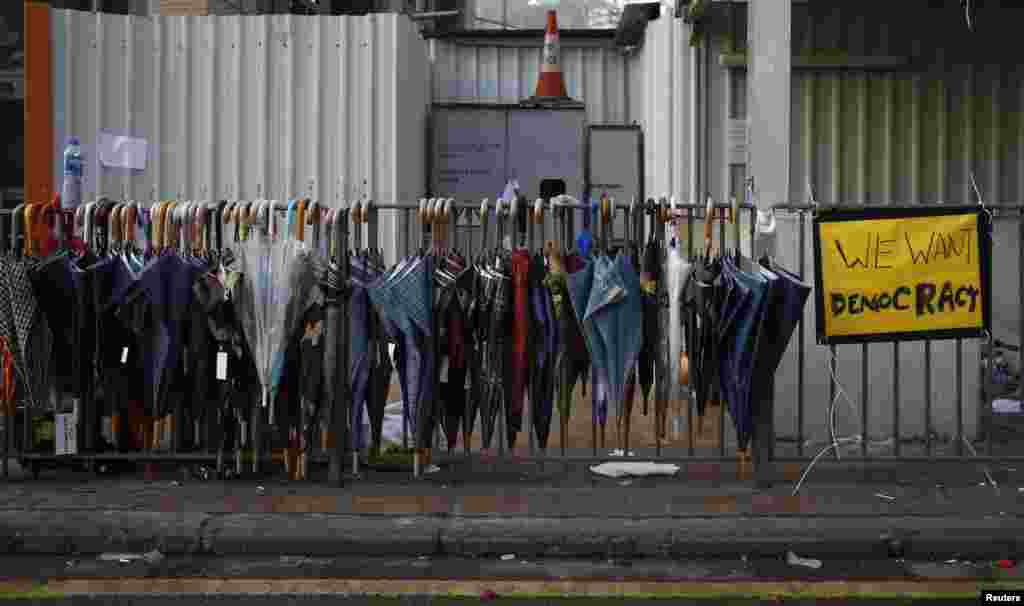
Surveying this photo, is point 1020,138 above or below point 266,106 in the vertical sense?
below

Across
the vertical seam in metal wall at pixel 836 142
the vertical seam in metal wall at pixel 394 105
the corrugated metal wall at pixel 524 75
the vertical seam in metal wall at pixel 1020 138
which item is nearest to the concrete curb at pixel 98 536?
the vertical seam in metal wall at pixel 394 105

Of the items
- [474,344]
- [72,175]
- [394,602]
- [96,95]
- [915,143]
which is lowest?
[394,602]

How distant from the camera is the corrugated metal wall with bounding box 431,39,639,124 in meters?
14.8

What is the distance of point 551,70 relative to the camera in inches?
555

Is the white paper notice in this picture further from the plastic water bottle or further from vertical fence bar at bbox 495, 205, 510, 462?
vertical fence bar at bbox 495, 205, 510, 462

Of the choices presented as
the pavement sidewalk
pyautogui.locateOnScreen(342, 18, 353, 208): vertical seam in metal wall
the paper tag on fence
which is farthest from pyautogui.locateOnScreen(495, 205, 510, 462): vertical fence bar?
pyautogui.locateOnScreen(342, 18, 353, 208): vertical seam in metal wall

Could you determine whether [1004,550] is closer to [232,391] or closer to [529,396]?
[529,396]

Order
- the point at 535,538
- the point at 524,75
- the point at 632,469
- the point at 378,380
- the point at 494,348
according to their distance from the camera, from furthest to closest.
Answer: the point at 524,75 → the point at 632,469 → the point at 378,380 → the point at 494,348 → the point at 535,538

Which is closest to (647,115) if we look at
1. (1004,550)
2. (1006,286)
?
(1006,286)

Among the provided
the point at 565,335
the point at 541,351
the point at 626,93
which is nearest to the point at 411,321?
the point at 541,351

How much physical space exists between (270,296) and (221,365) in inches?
20.2

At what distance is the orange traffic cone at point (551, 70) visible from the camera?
46.2 feet

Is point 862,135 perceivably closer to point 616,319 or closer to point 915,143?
point 915,143

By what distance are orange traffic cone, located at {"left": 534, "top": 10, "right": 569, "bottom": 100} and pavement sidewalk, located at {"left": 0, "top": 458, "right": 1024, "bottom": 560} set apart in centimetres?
683
